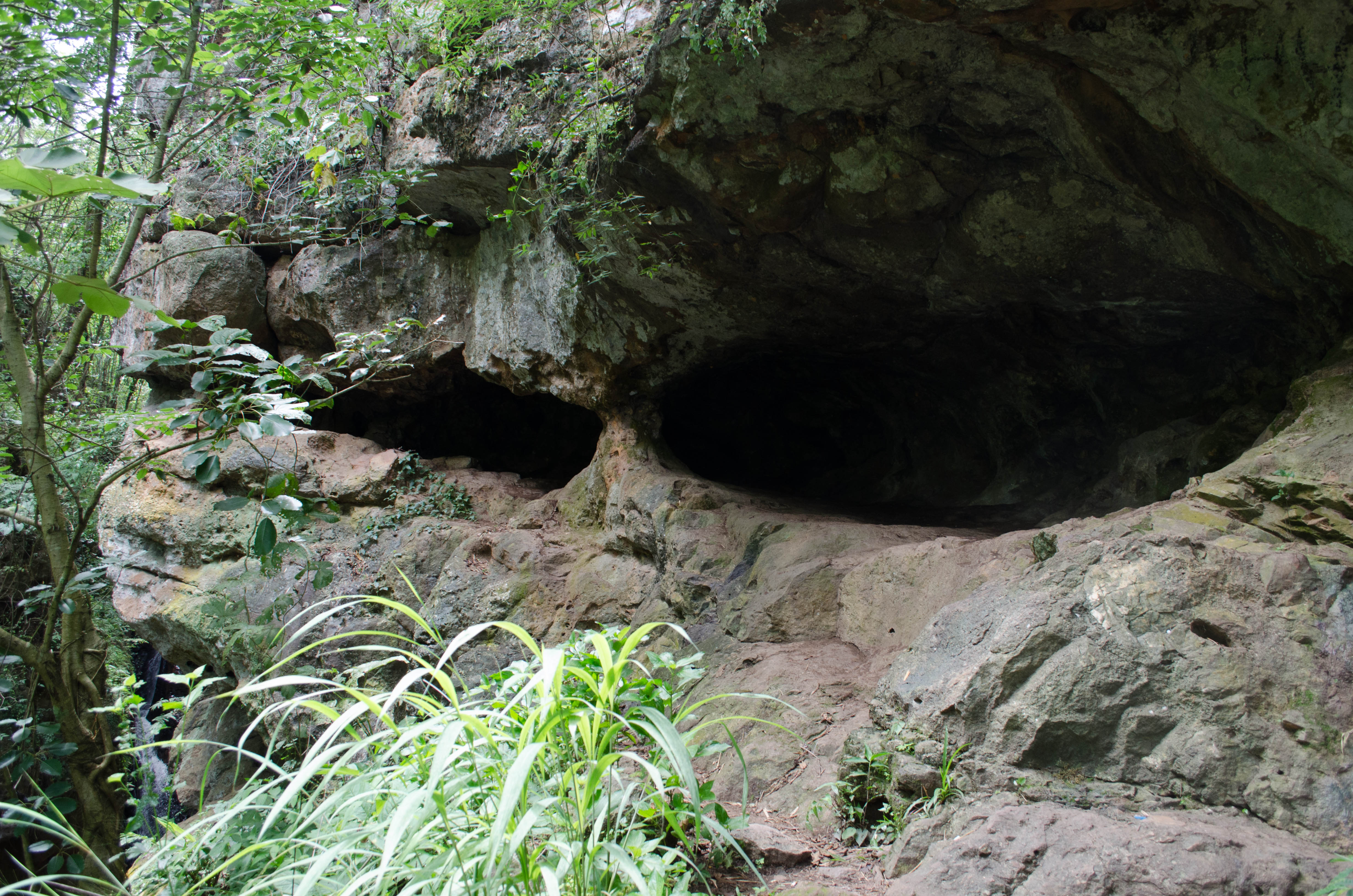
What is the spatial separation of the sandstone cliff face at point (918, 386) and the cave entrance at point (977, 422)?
0.03 meters

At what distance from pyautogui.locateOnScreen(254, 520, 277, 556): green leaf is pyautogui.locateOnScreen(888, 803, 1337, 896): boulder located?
2353 mm

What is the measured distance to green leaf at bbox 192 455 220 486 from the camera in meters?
2.52

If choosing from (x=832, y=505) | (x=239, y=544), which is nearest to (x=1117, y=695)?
(x=832, y=505)

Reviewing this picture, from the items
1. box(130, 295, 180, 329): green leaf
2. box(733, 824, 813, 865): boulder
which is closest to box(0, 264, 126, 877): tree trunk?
box(130, 295, 180, 329): green leaf

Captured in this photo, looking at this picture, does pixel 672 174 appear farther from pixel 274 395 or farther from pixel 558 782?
pixel 558 782

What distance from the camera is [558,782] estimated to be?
1644 millimetres

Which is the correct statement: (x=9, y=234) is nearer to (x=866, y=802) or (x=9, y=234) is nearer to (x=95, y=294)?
(x=95, y=294)

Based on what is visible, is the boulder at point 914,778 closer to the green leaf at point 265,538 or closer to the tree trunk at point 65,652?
the green leaf at point 265,538

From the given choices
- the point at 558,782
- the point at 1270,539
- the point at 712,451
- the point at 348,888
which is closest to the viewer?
the point at 348,888

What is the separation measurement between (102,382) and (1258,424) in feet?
39.5

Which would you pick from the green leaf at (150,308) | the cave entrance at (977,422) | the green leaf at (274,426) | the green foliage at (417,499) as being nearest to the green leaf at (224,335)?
the green leaf at (274,426)

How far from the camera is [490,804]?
1.70 meters

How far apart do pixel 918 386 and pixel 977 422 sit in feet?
1.93

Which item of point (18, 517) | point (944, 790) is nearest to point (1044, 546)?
point (944, 790)
